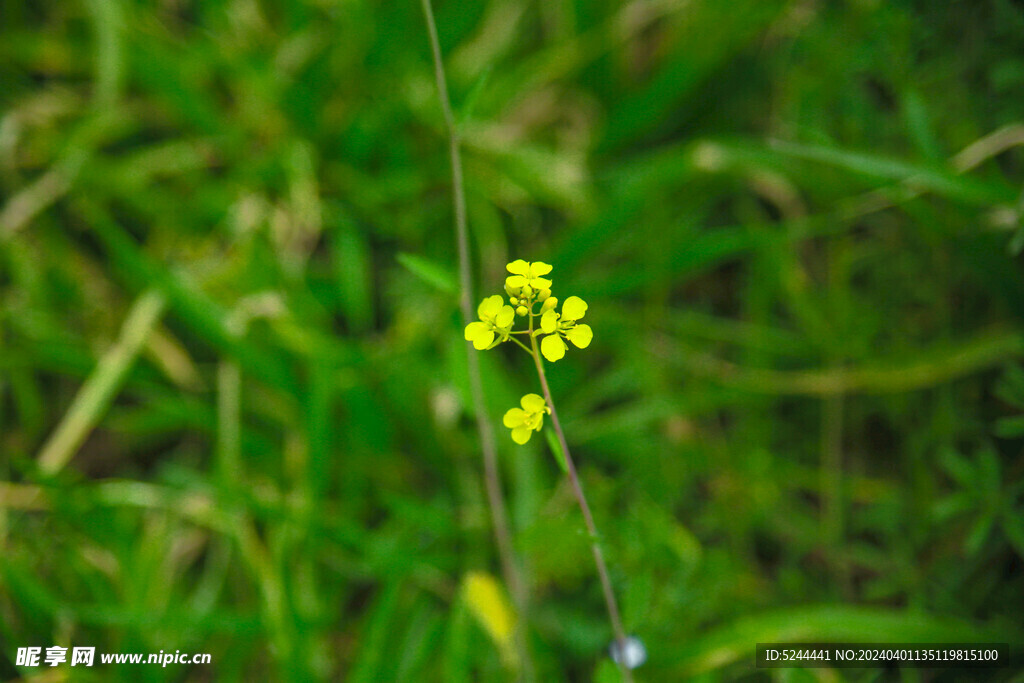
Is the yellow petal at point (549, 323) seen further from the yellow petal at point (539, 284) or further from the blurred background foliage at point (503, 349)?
the blurred background foliage at point (503, 349)

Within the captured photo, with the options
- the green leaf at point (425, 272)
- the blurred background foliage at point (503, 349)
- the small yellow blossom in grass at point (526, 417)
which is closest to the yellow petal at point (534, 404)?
the small yellow blossom in grass at point (526, 417)

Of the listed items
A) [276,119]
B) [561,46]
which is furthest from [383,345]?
[561,46]

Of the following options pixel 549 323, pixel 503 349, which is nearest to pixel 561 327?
pixel 549 323

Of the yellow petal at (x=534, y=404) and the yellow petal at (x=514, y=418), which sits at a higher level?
the yellow petal at (x=534, y=404)

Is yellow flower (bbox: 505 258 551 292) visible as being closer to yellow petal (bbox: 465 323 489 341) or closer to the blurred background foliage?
yellow petal (bbox: 465 323 489 341)

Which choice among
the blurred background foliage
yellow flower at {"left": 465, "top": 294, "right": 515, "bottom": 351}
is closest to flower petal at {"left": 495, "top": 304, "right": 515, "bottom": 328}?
yellow flower at {"left": 465, "top": 294, "right": 515, "bottom": 351}

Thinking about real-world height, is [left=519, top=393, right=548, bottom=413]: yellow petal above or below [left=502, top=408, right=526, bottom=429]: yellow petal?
above
